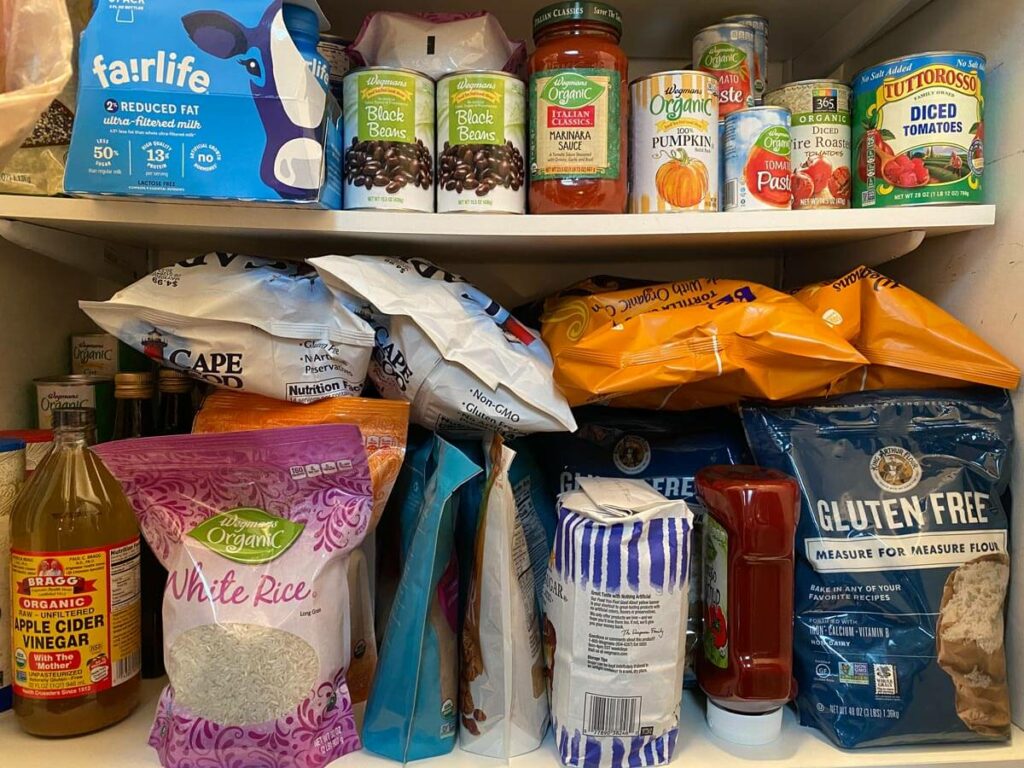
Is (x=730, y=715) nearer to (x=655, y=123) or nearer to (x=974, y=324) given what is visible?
(x=974, y=324)

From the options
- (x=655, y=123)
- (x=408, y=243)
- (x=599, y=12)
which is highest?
(x=599, y=12)

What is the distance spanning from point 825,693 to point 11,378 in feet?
3.22

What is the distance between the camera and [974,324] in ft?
2.81

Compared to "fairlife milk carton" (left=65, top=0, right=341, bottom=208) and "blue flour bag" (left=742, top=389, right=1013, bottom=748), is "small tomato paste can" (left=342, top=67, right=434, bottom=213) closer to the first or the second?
"fairlife milk carton" (left=65, top=0, right=341, bottom=208)

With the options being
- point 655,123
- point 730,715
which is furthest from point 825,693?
point 655,123

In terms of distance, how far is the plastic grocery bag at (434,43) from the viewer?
83 cm

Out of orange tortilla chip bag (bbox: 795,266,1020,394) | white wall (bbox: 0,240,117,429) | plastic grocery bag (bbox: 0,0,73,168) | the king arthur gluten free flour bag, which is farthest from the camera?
white wall (bbox: 0,240,117,429)

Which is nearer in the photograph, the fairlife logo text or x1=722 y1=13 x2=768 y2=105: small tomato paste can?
the fairlife logo text

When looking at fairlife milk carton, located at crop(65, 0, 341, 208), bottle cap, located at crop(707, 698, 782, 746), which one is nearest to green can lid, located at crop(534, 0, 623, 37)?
fairlife milk carton, located at crop(65, 0, 341, 208)

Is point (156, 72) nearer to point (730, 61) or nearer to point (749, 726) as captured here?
point (730, 61)

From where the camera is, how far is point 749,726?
753 mm

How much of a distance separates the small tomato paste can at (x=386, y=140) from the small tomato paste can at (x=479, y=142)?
25 millimetres

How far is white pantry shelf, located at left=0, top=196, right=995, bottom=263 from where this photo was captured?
2.44 ft

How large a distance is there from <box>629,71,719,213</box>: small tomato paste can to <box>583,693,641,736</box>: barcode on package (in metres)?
0.49
